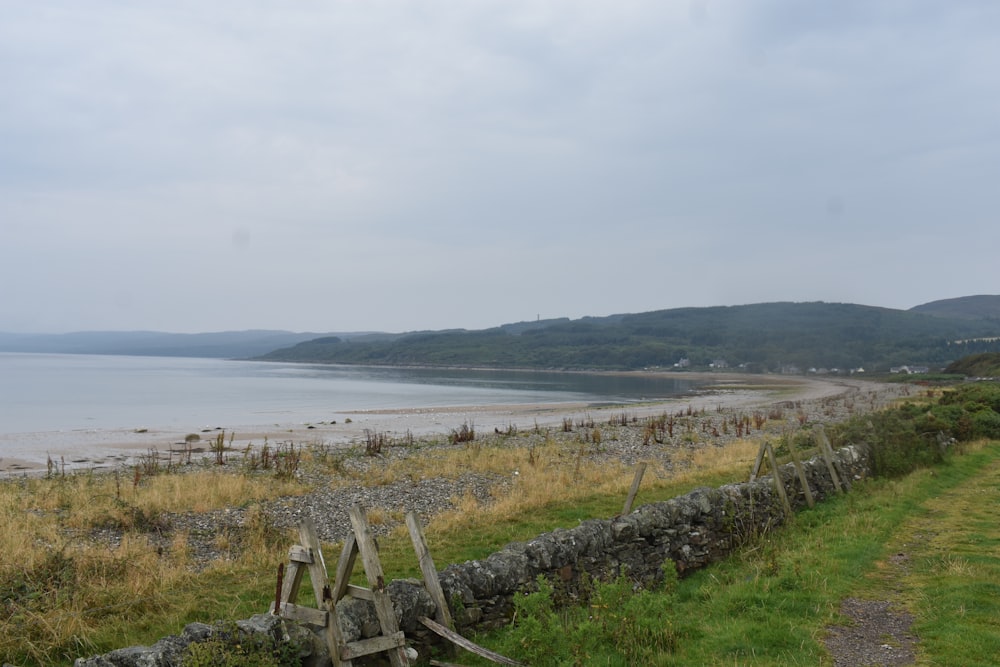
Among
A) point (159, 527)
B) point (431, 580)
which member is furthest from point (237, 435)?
point (431, 580)

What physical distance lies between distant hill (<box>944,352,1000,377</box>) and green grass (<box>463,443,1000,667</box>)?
3241 inches

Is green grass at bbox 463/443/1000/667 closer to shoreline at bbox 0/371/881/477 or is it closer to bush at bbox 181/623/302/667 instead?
bush at bbox 181/623/302/667

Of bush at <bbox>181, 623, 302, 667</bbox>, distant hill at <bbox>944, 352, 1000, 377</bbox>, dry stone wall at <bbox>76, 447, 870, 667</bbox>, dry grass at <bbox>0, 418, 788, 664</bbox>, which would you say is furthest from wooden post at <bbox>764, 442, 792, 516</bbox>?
distant hill at <bbox>944, 352, 1000, 377</bbox>

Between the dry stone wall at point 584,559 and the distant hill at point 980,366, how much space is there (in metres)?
85.1

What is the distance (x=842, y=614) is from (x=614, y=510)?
6.52 metres

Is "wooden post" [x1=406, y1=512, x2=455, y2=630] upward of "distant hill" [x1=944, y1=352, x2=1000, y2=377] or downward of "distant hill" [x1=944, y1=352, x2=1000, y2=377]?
upward

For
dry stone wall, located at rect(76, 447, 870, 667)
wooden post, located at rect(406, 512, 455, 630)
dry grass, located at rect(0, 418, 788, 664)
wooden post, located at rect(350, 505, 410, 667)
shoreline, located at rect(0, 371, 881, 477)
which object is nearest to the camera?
wooden post, located at rect(350, 505, 410, 667)

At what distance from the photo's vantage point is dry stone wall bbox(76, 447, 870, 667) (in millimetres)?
6098

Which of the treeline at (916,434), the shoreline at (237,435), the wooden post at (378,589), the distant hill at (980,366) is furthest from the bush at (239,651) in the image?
the distant hill at (980,366)

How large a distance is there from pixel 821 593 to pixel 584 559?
302cm

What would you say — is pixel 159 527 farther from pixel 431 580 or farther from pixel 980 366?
pixel 980 366

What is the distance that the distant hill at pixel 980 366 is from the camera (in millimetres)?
82750

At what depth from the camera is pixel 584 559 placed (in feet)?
28.1

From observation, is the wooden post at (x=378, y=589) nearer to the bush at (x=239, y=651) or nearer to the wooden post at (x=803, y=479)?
the bush at (x=239, y=651)
